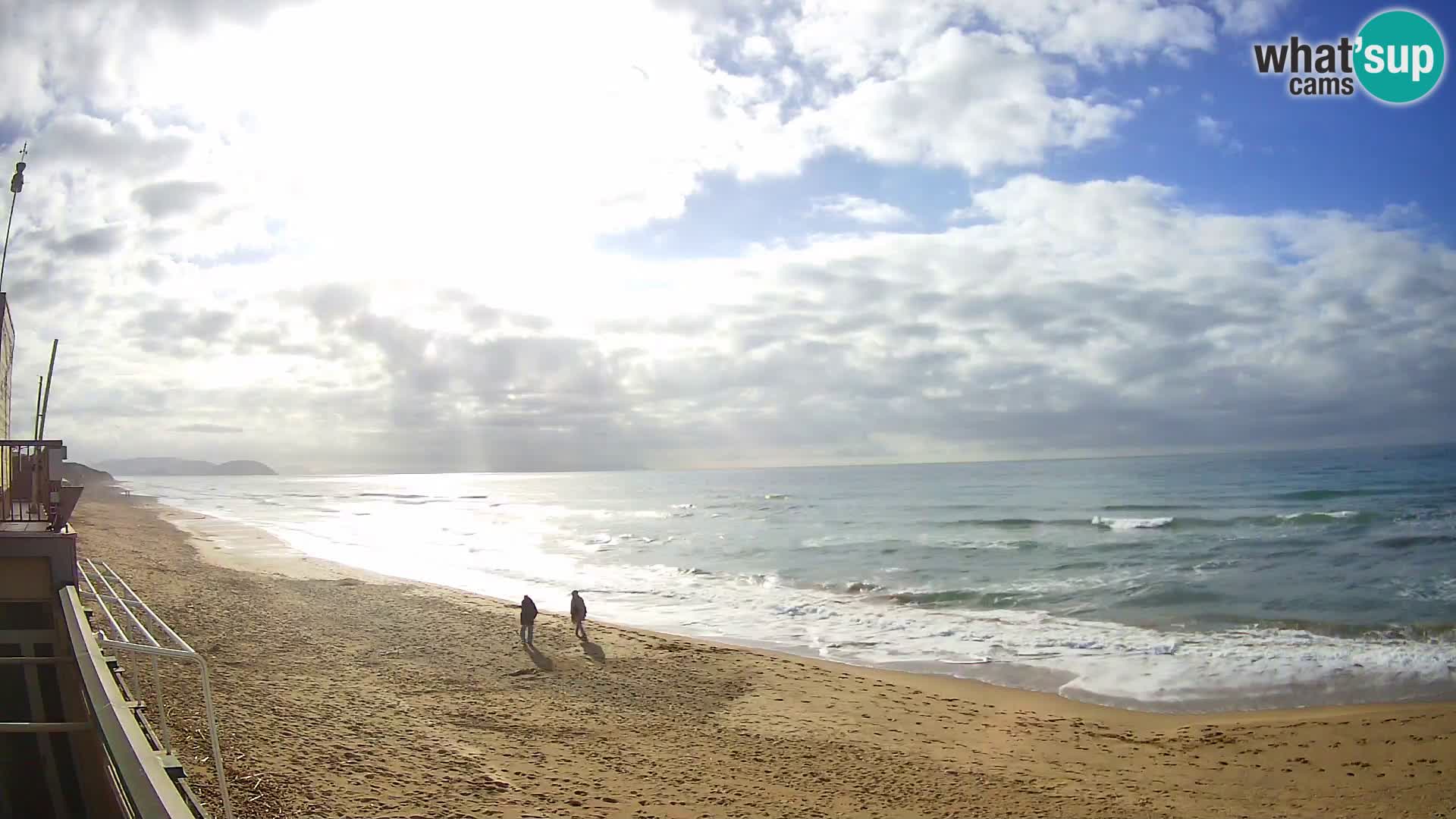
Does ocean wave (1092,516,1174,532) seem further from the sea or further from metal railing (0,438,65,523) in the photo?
metal railing (0,438,65,523)

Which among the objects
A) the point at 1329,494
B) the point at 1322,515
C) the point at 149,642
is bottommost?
the point at 1322,515

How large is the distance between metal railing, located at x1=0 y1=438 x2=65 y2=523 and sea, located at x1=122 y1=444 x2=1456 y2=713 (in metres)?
10.8

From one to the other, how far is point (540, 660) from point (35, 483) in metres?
7.56

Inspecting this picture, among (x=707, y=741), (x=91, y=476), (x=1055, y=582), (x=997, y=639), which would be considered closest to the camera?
(x=707, y=741)

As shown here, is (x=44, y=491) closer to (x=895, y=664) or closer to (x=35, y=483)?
(x=35, y=483)

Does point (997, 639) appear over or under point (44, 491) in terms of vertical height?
under

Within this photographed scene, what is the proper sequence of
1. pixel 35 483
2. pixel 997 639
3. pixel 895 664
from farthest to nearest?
pixel 997 639
pixel 895 664
pixel 35 483

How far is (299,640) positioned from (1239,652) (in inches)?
645

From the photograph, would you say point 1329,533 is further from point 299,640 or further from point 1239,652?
point 299,640

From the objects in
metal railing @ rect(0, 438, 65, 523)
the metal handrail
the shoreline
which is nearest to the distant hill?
the shoreline

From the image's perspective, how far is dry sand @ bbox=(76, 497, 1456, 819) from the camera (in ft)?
26.2

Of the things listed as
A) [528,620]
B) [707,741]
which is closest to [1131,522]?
[528,620]

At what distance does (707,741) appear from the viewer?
10.1m

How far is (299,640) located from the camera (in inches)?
547
